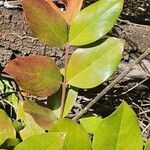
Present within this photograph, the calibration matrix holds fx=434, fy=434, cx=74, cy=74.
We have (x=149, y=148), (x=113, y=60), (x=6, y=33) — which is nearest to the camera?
(x=149, y=148)

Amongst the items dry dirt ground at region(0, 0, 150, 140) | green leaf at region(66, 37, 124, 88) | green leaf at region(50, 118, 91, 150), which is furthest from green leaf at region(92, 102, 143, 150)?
dry dirt ground at region(0, 0, 150, 140)

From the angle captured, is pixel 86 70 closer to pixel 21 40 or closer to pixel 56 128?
A: pixel 56 128

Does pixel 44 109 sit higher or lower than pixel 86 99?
higher

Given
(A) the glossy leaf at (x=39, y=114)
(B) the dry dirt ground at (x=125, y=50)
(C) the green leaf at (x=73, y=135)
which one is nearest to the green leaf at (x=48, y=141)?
(C) the green leaf at (x=73, y=135)

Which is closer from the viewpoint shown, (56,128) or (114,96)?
(56,128)

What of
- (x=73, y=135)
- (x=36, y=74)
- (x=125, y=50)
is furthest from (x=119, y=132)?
(x=125, y=50)

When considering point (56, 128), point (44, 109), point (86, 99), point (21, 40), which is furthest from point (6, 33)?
point (56, 128)

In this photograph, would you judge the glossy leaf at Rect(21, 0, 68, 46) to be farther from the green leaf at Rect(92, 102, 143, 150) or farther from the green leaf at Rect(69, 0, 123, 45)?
the green leaf at Rect(92, 102, 143, 150)
